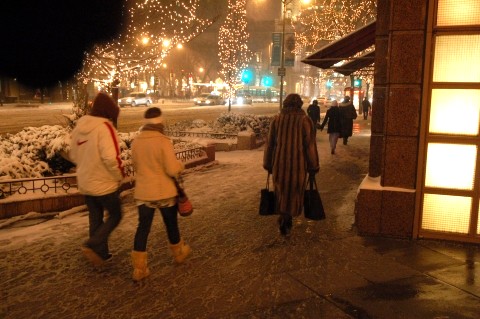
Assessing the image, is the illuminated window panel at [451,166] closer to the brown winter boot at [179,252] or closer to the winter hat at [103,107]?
the brown winter boot at [179,252]

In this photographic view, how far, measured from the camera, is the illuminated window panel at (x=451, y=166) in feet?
18.2

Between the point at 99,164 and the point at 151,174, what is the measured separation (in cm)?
52

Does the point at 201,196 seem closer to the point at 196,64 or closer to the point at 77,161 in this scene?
the point at 77,161

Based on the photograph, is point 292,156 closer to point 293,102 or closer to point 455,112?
point 293,102

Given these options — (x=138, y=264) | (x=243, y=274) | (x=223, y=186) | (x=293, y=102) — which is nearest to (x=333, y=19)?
(x=223, y=186)

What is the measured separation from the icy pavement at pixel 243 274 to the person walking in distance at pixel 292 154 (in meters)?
0.55

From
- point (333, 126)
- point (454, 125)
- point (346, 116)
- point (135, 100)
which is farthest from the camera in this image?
point (135, 100)

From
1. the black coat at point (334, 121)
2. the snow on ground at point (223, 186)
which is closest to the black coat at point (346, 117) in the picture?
the black coat at point (334, 121)

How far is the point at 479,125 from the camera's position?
5.45 metres

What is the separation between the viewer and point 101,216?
500cm

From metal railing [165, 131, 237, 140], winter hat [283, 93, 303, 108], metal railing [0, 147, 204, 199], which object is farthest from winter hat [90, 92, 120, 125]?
metal railing [165, 131, 237, 140]

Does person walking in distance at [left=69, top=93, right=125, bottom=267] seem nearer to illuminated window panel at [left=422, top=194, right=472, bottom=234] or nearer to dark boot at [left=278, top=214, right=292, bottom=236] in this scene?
dark boot at [left=278, top=214, right=292, bottom=236]

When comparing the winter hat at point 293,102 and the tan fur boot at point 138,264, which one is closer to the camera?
the tan fur boot at point 138,264

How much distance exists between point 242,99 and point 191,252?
5568cm
